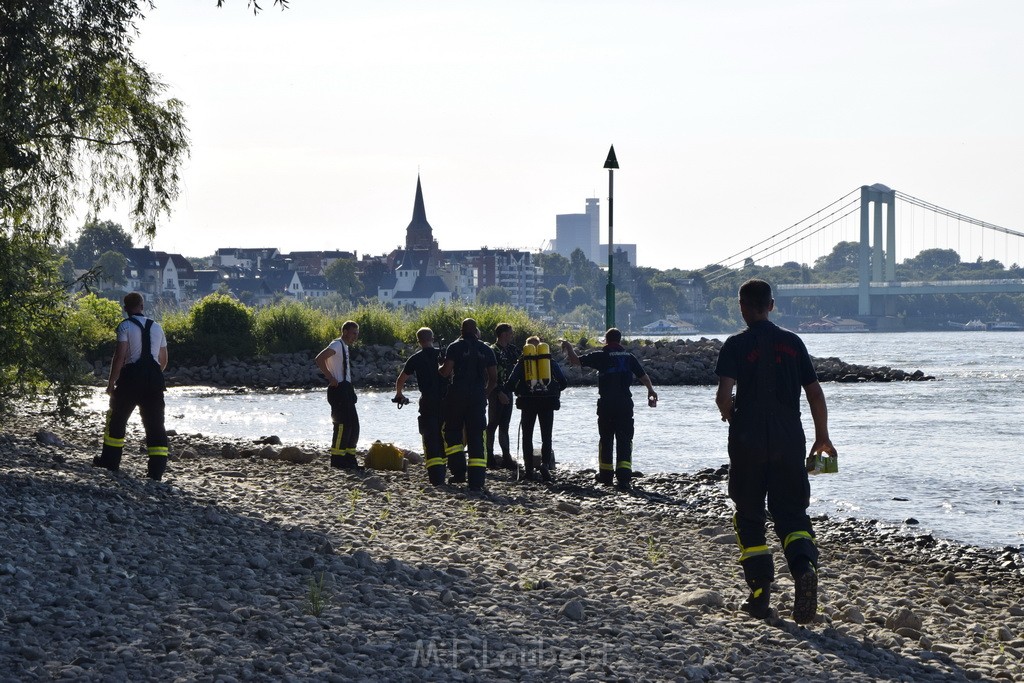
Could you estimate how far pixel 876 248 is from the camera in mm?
109875

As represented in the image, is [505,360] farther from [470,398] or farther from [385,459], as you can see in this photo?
[470,398]

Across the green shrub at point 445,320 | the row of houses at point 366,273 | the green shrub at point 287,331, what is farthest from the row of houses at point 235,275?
the green shrub at point 445,320

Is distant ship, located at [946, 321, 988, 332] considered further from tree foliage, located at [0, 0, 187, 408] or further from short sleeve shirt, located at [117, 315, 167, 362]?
short sleeve shirt, located at [117, 315, 167, 362]

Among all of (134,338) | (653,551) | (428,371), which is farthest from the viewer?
(428,371)

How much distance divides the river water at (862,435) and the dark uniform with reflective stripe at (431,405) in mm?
4405

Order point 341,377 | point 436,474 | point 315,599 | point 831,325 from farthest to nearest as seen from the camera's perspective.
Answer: point 831,325, point 341,377, point 436,474, point 315,599

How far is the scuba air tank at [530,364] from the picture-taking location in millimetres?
13852

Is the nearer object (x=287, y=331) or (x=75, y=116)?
(x=75, y=116)

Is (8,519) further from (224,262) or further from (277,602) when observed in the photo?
(224,262)

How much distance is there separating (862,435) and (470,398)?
1567 cm

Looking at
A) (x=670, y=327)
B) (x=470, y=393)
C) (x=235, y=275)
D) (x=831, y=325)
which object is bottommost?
(x=470, y=393)

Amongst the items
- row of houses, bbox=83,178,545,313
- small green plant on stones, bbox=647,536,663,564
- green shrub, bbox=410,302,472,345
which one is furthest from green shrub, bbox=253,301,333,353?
row of houses, bbox=83,178,545,313

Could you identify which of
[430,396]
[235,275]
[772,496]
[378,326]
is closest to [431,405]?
[430,396]

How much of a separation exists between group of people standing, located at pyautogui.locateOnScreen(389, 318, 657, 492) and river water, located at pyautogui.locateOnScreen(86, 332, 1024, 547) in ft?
9.07
